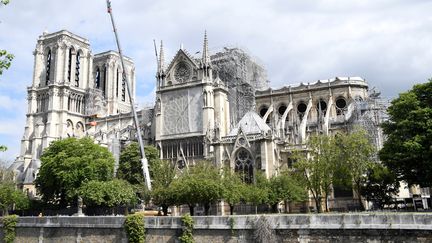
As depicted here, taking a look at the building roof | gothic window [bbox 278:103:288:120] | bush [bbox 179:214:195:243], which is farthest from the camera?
gothic window [bbox 278:103:288:120]

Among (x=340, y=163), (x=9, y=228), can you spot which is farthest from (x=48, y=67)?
(x=340, y=163)

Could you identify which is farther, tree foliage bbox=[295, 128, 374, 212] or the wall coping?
tree foliage bbox=[295, 128, 374, 212]

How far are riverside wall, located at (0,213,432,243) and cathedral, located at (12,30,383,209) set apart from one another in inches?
766

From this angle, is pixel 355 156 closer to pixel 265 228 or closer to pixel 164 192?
pixel 164 192

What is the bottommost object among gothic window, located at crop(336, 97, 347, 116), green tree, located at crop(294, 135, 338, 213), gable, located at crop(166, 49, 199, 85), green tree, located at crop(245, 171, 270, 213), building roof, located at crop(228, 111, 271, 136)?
green tree, located at crop(245, 171, 270, 213)

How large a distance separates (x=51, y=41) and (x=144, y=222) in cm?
7025

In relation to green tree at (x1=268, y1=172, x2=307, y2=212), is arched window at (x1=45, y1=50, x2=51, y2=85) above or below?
above

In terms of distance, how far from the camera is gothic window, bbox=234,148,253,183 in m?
43.3

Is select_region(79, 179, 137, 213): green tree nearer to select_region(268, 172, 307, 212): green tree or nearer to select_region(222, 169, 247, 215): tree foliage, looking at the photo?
select_region(222, 169, 247, 215): tree foliage

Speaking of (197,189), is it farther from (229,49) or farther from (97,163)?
(229,49)

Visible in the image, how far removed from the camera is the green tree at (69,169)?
135 ft

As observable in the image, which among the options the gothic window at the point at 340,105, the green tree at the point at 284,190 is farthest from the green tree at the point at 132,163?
the gothic window at the point at 340,105

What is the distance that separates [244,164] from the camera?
44188 mm

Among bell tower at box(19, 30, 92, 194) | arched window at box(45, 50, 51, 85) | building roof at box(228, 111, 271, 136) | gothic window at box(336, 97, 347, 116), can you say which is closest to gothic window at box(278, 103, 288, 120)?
gothic window at box(336, 97, 347, 116)
